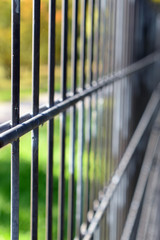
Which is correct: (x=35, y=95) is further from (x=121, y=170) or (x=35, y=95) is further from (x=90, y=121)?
(x=121, y=170)

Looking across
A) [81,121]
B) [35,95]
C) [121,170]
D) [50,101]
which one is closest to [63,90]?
[50,101]

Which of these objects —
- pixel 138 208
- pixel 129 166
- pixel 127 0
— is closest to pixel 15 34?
pixel 127 0

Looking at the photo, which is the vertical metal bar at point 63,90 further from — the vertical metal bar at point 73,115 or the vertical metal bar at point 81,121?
the vertical metal bar at point 81,121

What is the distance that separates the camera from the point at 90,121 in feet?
5.85

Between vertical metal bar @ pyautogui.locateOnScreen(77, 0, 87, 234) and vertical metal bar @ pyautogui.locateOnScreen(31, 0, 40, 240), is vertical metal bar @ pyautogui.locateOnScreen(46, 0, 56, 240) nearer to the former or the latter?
vertical metal bar @ pyautogui.locateOnScreen(31, 0, 40, 240)

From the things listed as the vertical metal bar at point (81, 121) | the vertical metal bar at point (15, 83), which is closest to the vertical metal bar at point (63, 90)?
the vertical metal bar at point (81, 121)

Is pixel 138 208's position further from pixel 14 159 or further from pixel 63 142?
pixel 14 159

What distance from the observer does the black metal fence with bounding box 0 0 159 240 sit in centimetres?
102

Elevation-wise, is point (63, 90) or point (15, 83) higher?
point (15, 83)

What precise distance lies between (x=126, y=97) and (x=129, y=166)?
1.39ft

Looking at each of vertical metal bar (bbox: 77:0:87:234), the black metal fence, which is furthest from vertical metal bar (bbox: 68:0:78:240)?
vertical metal bar (bbox: 77:0:87:234)

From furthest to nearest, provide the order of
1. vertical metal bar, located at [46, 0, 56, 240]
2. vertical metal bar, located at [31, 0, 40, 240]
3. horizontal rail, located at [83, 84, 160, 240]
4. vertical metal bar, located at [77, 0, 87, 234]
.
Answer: horizontal rail, located at [83, 84, 160, 240], vertical metal bar, located at [77, 0, 87, 234], vertical metal bar, located at [46, 0, 56, 240], vertical metal bar, located at [31, 0, 40, 240]

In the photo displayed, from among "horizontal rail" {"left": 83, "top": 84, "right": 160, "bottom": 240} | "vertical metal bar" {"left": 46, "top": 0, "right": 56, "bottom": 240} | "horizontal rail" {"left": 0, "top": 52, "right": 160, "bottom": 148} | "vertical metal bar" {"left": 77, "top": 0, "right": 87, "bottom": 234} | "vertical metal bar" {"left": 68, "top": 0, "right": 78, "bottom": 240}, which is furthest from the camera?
"horizontal rail" {"left": 83, "top": 84, "right": 160, "bottom": 240}

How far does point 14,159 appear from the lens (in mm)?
938
